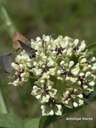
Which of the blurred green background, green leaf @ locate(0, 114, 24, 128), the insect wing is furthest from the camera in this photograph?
the blurred green background

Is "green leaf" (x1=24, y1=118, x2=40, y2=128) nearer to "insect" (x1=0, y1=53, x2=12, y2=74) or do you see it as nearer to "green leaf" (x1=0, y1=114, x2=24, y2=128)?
Result: "green leaf" (x1=0, y1=114, x2=24, y2=128)

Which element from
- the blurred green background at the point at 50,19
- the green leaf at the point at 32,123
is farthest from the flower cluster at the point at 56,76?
the blurred green background at the point at 50,19

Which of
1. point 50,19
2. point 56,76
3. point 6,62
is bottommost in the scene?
point 56,76

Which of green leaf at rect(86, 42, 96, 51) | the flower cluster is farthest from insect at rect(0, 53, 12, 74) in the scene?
green leaf at rect(86, 42, 96, 51)

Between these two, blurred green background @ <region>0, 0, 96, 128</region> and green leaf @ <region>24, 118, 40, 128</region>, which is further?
blurred green background @ <region>0, 0, 96, 128</region>

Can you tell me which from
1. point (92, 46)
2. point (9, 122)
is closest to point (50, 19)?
point (92, 46)

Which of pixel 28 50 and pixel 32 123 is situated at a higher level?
pixel 28 50

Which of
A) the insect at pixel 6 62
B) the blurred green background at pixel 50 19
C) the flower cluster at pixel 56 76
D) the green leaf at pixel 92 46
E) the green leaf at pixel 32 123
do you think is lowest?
the green leaf at pixel 32 123

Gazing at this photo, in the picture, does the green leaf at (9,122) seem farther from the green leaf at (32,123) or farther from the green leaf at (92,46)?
the green leaf at (92,46)

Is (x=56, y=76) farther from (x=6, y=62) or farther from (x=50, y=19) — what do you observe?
(x=50, y=19)
